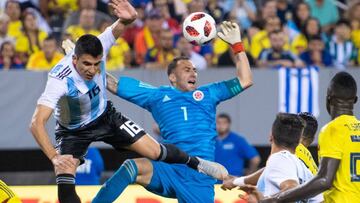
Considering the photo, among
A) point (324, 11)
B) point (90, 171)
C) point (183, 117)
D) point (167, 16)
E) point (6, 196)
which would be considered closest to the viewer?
point (6, 196)

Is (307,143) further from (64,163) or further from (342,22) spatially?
(342,22)

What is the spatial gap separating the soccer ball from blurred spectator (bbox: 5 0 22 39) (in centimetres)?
588

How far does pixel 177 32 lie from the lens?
16547mm

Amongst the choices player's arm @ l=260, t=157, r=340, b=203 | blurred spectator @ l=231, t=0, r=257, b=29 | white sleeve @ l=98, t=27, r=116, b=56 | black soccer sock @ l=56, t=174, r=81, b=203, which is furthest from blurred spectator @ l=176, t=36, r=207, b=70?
player's arm @ l=260, t=157, r=340, b=203

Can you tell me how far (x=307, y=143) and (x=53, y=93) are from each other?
2.35 m

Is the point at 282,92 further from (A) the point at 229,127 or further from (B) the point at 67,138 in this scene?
(B) the point at 67,138

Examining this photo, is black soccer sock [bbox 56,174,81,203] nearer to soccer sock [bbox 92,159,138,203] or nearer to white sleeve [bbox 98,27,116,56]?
soccer sock [bbox 92,159,138,203]

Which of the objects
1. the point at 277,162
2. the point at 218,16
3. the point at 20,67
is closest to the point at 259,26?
the point at 218,16

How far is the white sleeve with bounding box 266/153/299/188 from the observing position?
7984mm

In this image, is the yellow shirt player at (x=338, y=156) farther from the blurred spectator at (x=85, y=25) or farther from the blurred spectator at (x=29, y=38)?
the blurred spectator at (x=29, y=38)

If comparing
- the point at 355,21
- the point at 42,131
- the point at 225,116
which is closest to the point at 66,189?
Answer: the point at 42,131

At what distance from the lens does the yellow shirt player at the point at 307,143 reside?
8750mm

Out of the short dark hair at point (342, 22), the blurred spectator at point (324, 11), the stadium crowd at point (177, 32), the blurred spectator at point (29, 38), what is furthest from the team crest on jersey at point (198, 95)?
the blurred spectator at point (324, 11)

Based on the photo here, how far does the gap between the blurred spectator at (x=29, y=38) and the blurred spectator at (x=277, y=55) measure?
343 centimetres
